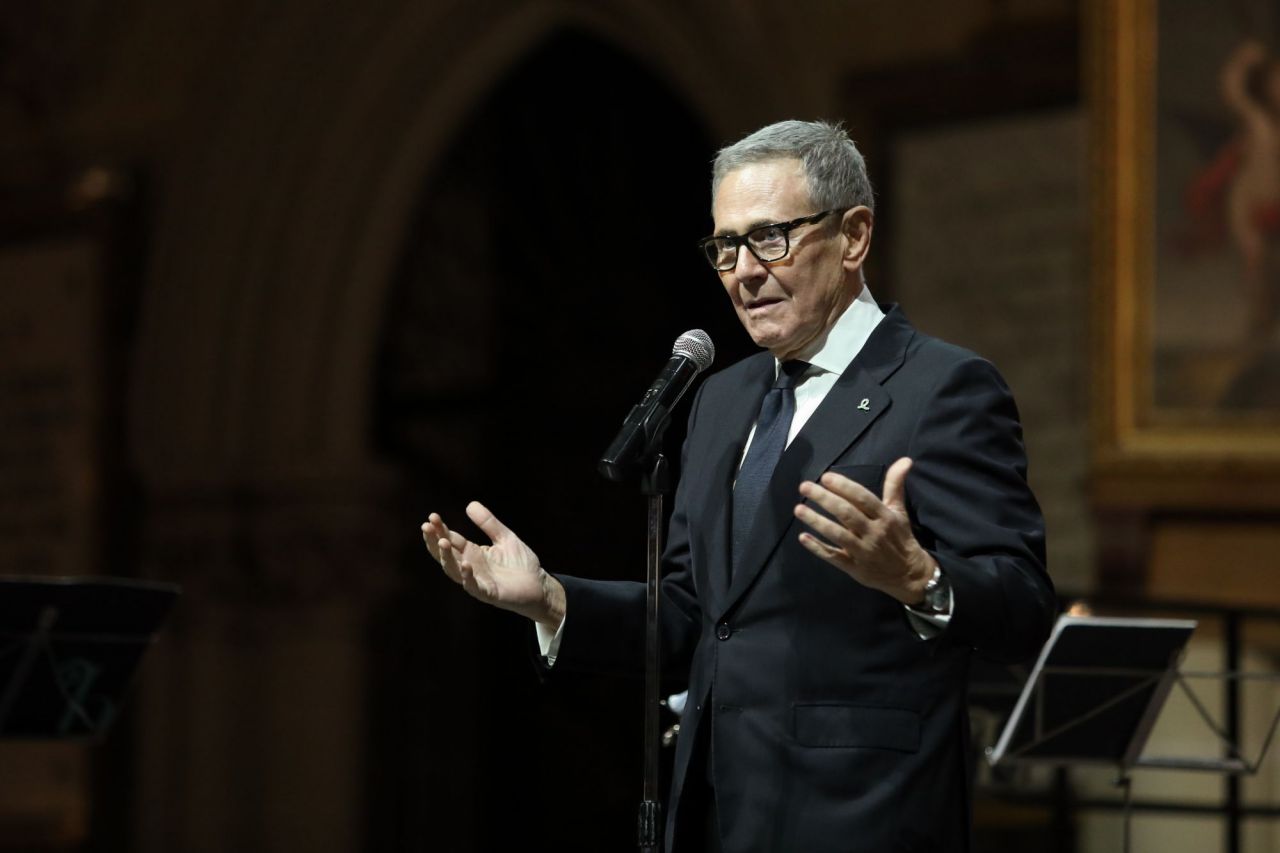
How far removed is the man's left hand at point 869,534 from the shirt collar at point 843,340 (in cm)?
41

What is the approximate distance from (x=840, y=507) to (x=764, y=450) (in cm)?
49

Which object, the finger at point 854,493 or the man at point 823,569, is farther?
the man at point 823,569

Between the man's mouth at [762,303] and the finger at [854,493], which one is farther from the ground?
the man's mouth at [762,303]

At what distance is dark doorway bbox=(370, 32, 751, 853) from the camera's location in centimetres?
828

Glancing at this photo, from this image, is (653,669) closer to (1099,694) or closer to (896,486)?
(896,486)

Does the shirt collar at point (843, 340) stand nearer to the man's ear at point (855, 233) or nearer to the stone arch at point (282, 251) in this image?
the man's ear at point (855, 233)

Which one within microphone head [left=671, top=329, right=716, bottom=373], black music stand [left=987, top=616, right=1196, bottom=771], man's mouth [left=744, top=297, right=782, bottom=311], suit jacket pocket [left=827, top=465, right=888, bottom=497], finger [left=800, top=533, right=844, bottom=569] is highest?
man's mouth [left=744, top=297, right=782, bottom=311]

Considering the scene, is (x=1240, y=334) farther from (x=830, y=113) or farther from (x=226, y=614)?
(x=226, y=614)

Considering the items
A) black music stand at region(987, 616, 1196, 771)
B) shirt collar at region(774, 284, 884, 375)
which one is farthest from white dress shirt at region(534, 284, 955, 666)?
black music stand at region(987, 616, 1196, 771)

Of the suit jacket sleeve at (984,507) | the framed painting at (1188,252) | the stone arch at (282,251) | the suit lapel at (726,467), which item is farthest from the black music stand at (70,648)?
the stone arch at (282,251)

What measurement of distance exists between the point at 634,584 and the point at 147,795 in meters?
6.14

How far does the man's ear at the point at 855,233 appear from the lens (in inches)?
101

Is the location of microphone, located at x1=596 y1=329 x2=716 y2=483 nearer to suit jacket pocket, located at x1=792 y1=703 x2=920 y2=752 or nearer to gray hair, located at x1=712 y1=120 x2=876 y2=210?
gray hair, located at x1=712 y1=120 x2=876 y2=210

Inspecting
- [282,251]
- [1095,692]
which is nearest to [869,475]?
[1095,692]
